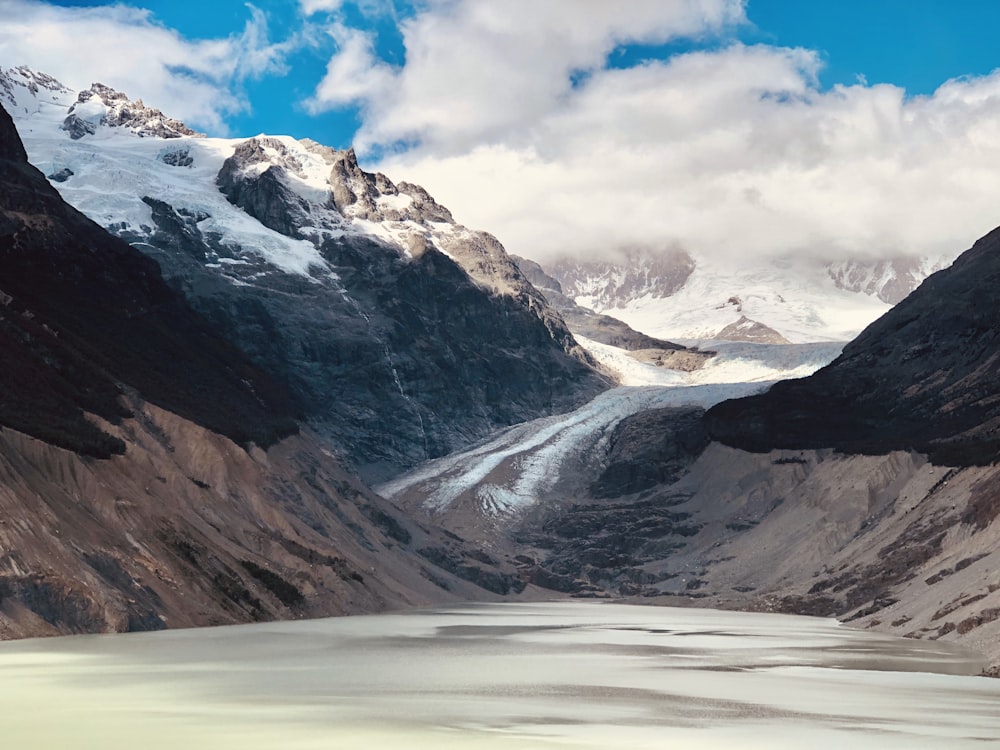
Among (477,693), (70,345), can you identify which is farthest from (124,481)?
(477,693)

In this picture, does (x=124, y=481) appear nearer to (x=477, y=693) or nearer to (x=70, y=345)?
(x=70, y=345)

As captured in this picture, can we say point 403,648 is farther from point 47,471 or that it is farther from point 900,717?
point 900,717

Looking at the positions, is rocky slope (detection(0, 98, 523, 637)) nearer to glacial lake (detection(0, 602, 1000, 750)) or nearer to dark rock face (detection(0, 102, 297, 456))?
dark rock face (detection(0, 102, 297, 456))

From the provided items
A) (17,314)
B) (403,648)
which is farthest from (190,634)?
(17,314)

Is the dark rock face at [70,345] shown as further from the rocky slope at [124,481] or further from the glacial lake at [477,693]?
the glacial lake at [477,693]

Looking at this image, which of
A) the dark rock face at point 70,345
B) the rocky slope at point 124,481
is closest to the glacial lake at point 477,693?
the rocky slope at point 124,481
